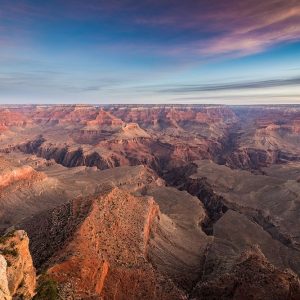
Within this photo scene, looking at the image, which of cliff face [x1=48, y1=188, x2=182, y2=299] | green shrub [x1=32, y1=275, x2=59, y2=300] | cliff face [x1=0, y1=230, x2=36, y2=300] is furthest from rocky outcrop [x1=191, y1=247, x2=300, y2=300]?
cliff face [x1=0, y1=230, x2=36, y2=300]

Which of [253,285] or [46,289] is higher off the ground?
[46,289]

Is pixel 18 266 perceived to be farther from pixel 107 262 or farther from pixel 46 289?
pixel 107 262

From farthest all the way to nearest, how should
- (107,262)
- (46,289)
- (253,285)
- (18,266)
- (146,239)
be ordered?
(146,239), (107,262), (253,285), (46,289), (18,266)

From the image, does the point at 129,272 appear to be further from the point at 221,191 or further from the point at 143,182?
the point at 143,182

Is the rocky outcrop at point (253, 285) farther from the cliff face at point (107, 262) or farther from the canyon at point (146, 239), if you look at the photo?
the cliff face at point (107, 262)

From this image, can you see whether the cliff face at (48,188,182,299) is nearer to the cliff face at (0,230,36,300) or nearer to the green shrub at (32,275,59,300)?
the green shrub at (32,275,59,300)

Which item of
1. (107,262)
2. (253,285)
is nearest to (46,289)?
(107,262)
